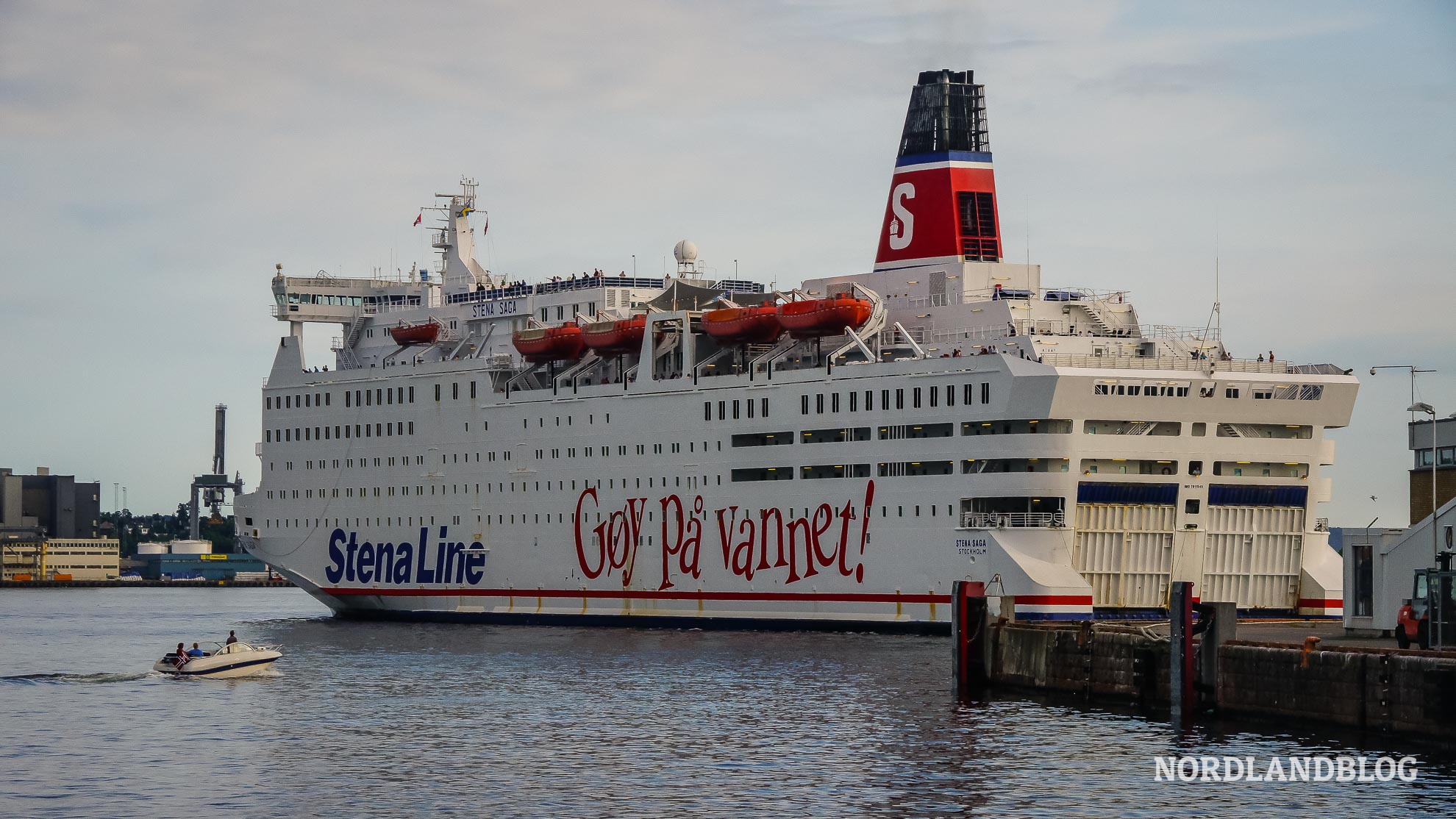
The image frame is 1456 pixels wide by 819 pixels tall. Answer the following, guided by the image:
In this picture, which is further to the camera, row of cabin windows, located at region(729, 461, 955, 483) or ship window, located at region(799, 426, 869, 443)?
ship window, located at region(799, 426, 869, 443)

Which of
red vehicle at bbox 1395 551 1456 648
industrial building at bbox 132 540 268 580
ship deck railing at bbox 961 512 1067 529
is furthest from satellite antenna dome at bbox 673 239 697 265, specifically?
industrial building at bbox 132 540 268 580

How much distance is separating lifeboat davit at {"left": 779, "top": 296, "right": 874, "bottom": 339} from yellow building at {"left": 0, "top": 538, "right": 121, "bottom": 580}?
12170cm

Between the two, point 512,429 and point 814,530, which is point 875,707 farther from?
point 512,429

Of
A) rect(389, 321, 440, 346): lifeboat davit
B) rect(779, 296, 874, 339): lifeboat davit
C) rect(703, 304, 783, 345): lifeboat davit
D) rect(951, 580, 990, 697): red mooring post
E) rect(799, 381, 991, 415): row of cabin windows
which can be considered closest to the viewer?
rect(951, 580, 990, 697): red mooring post

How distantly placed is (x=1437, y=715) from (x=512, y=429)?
124 feet

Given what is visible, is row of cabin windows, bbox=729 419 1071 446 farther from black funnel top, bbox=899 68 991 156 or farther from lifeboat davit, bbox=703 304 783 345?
black funnel top, bbox=899 68 991 156

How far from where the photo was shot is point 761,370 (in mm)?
56344

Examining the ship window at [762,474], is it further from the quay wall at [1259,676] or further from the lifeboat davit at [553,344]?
the quay wall at [1259,676]

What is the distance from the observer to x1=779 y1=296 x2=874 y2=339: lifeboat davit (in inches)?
2151

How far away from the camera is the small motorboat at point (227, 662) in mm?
47219

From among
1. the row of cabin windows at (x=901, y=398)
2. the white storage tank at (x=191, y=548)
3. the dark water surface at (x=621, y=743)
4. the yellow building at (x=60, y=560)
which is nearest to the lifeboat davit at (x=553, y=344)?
the row of cabin windows at (x=901, y=398)

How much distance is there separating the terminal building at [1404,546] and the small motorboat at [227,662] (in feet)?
83.0

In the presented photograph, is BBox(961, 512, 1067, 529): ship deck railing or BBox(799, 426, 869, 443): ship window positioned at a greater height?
BBox(799, 426, 869, 443): ship window

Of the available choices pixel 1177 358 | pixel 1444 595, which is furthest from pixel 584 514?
pixel 1444 595
